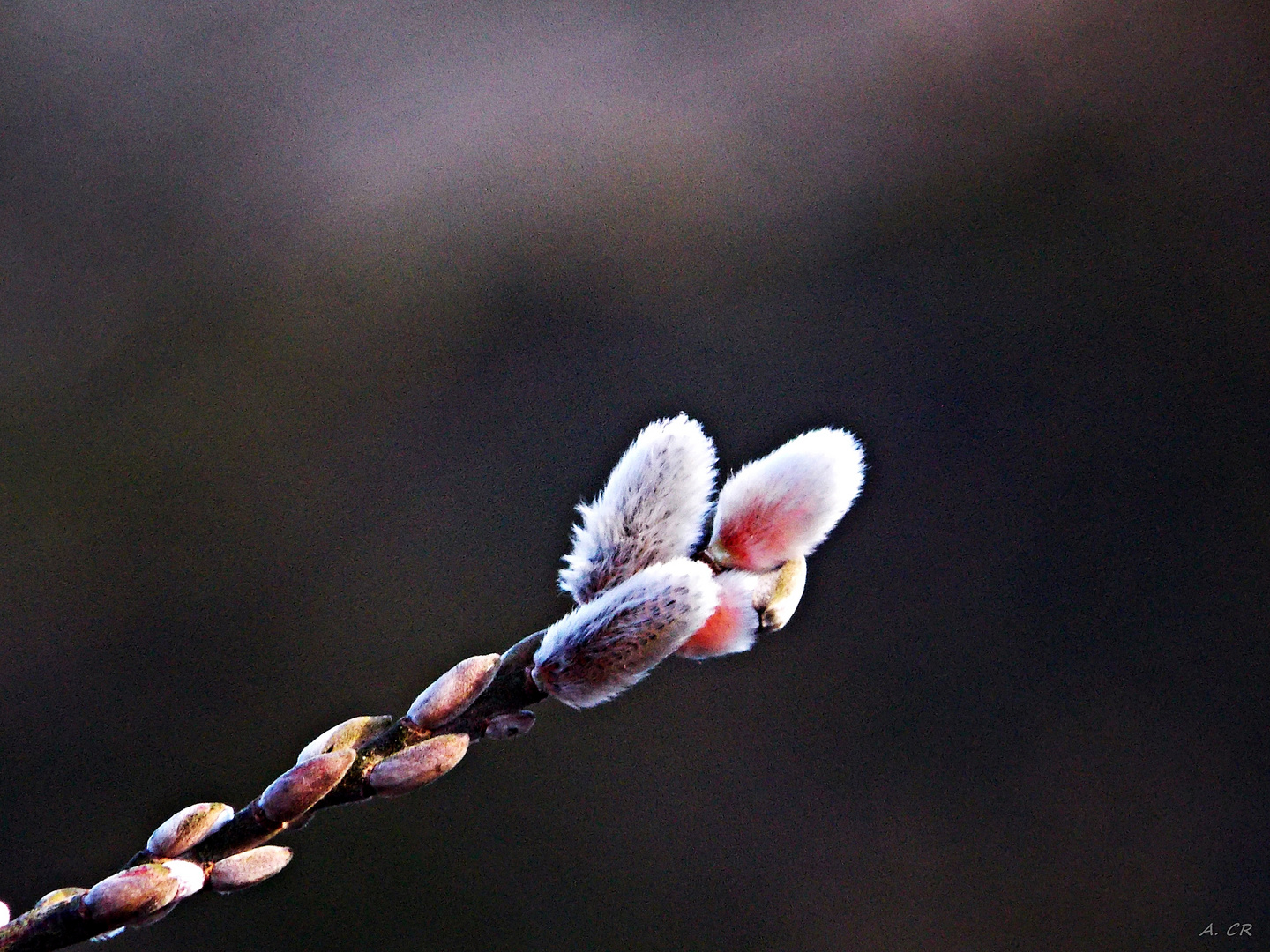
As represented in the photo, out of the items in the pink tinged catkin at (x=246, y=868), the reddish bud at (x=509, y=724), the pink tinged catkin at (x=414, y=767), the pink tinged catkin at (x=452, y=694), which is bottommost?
the pink tinged catkin at (x=246, y=868)

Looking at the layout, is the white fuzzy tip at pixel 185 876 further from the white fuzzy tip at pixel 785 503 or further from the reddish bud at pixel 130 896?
the white fuzzy tip at pixel 785 503

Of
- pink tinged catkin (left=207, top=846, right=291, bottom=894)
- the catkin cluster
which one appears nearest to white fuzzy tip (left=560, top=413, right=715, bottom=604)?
the catkin cluster

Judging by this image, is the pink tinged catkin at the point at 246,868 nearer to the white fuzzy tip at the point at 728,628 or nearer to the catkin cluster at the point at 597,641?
the catkin cluster at the point at 597,641

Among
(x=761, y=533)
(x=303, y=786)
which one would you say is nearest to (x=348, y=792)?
(x=303, y=786)

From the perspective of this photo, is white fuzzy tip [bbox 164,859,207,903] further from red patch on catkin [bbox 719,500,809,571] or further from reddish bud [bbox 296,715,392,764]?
red patch on catkin [bbox 719,500,809,571]

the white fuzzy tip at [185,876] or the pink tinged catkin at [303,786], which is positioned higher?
the pink tinged catkin at [303,786]

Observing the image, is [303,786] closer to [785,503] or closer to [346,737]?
[346,737]

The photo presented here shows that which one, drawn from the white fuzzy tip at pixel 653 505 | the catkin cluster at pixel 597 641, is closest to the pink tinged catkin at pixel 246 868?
the catkin cluster at pixel 597 641
